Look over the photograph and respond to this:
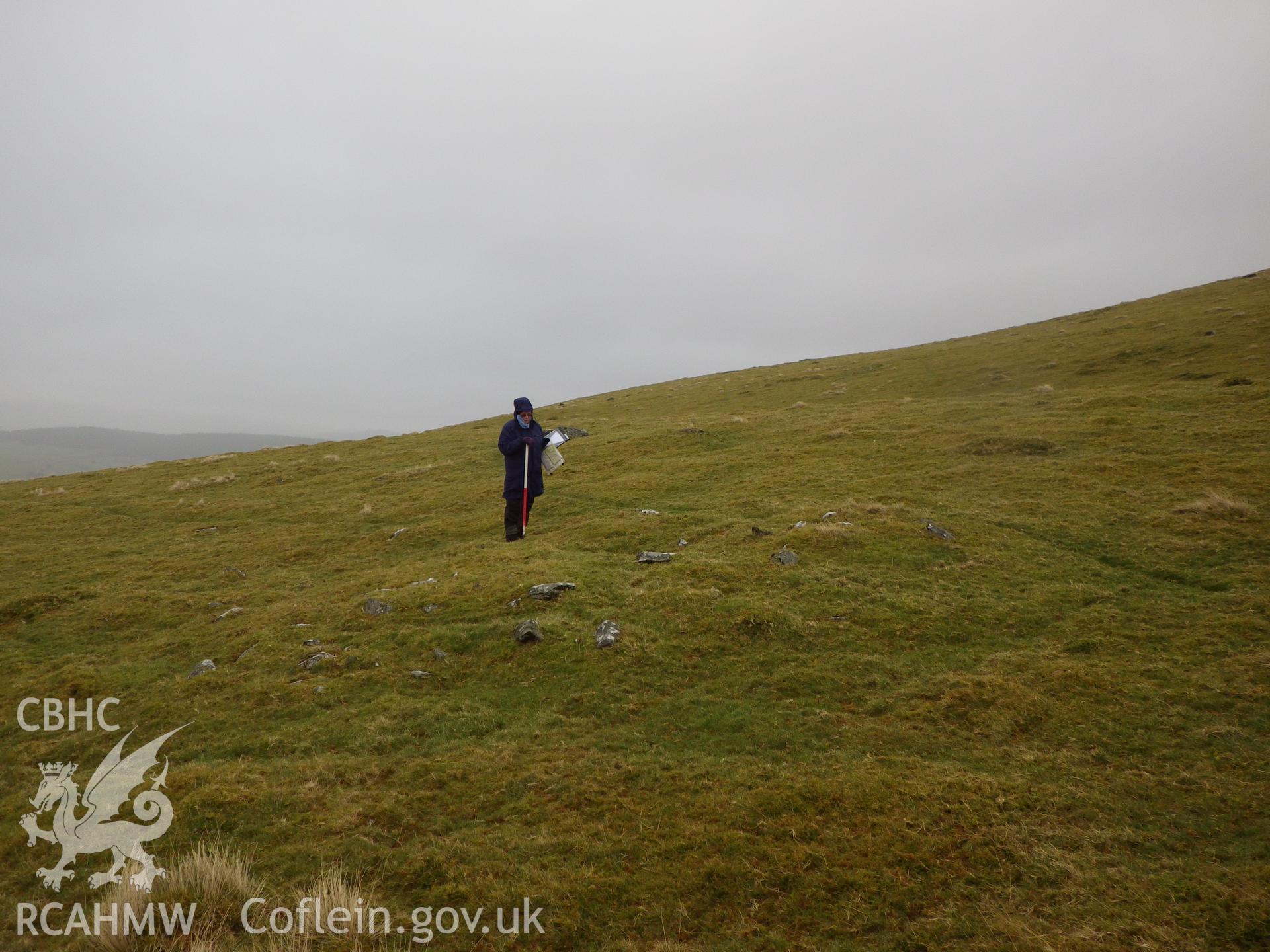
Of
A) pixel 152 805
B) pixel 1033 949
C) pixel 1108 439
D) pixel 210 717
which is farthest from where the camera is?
pixel 1108 439

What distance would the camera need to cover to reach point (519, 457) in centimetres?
1855

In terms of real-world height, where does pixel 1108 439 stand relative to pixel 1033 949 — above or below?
above

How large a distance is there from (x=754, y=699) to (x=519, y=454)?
1015 centimetres

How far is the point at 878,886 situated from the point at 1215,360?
44.5 m

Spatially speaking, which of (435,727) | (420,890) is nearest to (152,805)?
(435,727)

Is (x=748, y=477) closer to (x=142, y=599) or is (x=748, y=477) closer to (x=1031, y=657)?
(x=1031, y=657)

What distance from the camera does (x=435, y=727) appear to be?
1097cm

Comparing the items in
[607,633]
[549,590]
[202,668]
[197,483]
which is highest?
[197,483]

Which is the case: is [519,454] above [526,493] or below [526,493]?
above

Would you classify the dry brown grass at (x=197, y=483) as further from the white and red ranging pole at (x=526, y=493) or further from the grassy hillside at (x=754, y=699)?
the white and red ranging pole at (x=526, y=493)

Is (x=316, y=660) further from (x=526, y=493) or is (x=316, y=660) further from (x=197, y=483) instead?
(x=197, y=483)

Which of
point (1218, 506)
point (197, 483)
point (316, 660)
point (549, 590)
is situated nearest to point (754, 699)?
point (549, 590)

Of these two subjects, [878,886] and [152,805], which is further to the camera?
[152,805]

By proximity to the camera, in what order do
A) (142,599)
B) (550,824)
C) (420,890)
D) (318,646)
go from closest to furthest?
(420,890)
(550,824)
(318,646)
(142,599)
